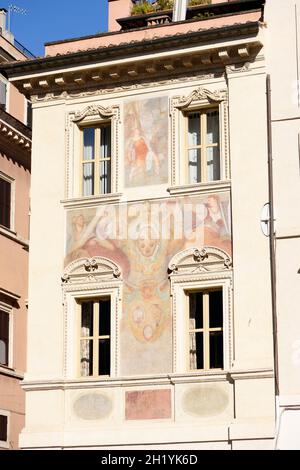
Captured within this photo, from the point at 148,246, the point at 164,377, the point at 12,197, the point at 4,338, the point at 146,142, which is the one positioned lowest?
the point at 164,377

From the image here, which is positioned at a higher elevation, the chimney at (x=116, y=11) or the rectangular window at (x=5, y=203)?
the chimney at (x=116, y=11)

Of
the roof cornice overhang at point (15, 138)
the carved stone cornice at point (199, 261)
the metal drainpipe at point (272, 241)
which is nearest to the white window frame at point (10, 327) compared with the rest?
the roof cornice overhang at point (15, 138)

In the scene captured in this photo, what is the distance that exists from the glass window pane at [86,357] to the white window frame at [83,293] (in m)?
0.08

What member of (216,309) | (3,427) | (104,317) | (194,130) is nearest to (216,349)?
(216,309)

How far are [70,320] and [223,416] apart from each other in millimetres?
3889

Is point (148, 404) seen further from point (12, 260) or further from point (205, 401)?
point (12, 260)

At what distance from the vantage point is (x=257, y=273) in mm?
23094

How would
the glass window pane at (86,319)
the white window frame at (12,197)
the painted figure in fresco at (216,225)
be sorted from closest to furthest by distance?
the painted figure in fresco at (216,225), the glass window pane at (86,319), the white window frame at (12,197)

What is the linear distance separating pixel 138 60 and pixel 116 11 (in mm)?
3107

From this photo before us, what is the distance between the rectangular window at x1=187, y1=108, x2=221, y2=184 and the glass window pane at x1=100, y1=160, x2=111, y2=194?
1801 millimetres

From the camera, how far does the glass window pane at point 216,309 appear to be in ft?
77.0

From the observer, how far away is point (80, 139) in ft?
83.8

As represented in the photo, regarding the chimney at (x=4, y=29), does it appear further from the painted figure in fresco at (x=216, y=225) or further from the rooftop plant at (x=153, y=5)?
the painted figure in fresco at (x=216, y=225)

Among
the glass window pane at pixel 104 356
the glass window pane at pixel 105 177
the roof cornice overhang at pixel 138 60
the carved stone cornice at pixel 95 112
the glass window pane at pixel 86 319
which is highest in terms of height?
the roof cornice overhang at pixel 138 60
